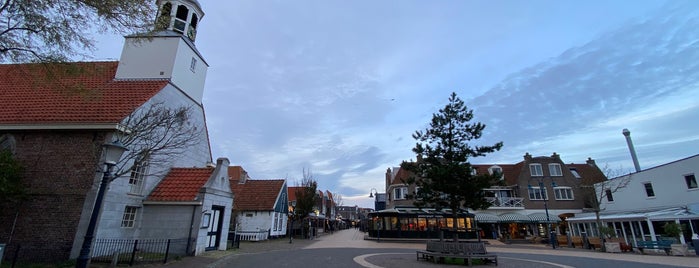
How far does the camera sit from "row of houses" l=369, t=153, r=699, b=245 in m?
24.3

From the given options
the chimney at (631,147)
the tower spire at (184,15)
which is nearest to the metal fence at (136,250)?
the tower spire at (184,15)

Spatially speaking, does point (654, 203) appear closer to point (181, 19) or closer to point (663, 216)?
point (663, 216)

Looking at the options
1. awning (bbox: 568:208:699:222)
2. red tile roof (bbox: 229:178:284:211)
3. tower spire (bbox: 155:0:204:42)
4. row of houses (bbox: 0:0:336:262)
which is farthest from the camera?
red tile roof (bbox: 229:178:284:211)

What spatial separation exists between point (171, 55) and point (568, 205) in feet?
139

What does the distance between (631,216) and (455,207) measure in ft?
64.3

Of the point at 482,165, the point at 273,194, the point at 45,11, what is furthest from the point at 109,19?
the point at 482,165

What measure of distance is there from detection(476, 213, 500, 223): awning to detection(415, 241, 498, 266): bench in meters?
21.9

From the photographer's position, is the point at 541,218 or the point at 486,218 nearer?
the point at 541,218

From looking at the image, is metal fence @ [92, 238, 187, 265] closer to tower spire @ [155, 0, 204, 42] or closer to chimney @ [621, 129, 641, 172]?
tower spire @ [155, 0, 204, 42]

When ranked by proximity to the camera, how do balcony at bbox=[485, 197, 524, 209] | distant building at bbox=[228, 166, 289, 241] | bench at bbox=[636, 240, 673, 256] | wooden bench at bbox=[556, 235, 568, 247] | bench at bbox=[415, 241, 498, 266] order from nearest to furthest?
bench at bbox=[415, 241, 498, 266]
bench at bbox=[636, 240, 673, 256]
wooden bench at bbox=[556, 235, 568, 247]
distant building at bbox=[228, 166, 289, 241]
balcony at bbox=[485, 197, 524, 209]

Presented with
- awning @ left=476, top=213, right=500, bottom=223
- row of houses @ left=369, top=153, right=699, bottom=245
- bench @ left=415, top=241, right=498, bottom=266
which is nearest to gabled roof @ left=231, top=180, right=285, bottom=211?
row of houses @ left=369, top=153, right=699, bottom=245

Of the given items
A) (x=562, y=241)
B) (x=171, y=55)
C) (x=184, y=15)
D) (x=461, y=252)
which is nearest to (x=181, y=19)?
(x=184, y=15)

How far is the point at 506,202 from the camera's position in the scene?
3697 centimetres

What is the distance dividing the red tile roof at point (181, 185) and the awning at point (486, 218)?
97.5 feet
